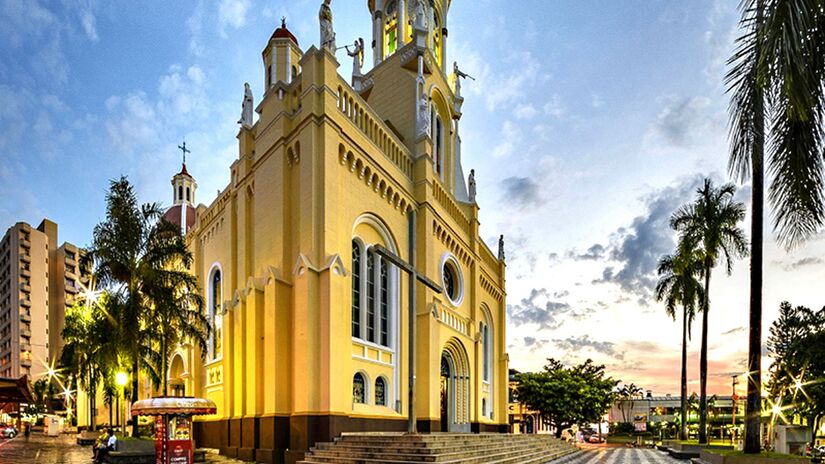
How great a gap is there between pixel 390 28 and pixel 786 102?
1181 inches

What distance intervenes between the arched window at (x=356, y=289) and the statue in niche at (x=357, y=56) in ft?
45.5

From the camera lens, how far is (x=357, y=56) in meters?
33.2

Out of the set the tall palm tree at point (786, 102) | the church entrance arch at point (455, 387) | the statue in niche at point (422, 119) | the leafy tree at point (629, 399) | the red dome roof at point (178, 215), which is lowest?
the leafy tree at point (629, 399)

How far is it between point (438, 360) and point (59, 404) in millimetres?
88258

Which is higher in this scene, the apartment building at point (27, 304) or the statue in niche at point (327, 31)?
the statue in niche at point (327, 31)

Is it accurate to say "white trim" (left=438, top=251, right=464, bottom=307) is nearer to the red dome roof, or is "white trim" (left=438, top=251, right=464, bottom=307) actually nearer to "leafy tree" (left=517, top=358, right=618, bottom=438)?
"leafy tree" (left=517, top=358, right=618, bottom=438)

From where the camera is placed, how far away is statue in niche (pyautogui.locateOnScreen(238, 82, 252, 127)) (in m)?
25.2

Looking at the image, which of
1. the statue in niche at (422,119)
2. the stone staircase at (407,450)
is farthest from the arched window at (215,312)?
the statue in niche at (422,119)

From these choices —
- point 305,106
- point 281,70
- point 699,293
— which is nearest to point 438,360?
point 305,106

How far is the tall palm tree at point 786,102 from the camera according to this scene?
5.53 m

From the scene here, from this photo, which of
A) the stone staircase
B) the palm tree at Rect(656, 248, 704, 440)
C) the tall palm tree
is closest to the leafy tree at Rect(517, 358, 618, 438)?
the palm tree at Rect(656, 248, 704, 440)

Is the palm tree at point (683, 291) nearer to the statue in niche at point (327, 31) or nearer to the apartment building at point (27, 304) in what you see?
the statue in niche at point (327, 31)

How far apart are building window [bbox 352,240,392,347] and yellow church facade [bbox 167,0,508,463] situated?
2.1 inches

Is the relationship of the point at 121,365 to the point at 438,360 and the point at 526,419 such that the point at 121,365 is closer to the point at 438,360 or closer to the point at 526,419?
the point at 438,360
